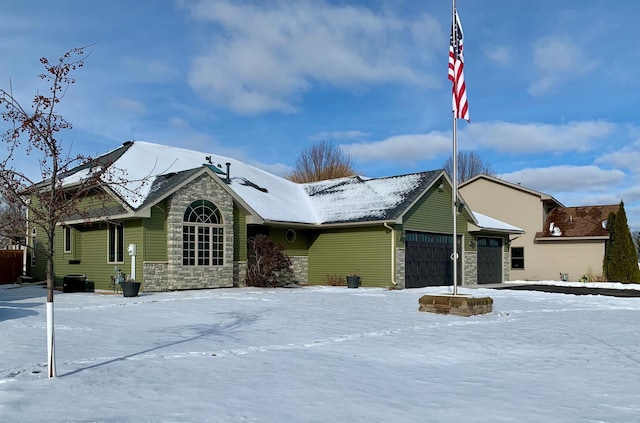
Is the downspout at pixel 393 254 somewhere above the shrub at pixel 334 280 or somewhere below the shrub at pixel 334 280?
above

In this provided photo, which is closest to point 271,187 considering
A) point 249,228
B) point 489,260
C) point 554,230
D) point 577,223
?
point 249,228

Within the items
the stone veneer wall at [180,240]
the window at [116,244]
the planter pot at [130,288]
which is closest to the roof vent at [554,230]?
the stone veneer wall at [180,240]

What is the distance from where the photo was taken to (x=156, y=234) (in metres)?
19.2

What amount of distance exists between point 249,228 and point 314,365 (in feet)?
50.0

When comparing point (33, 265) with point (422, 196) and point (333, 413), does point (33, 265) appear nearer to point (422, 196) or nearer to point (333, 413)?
point (422, 196)

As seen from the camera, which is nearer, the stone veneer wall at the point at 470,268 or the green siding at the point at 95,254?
the green siding at the point at 95,254

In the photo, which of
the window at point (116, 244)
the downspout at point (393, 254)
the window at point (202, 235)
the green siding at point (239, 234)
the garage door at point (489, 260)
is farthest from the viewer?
the garage door at point (489, 260)

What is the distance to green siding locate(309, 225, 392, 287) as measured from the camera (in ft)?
75.3

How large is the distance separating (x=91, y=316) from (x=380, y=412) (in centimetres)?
915

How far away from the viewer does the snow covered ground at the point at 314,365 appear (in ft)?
19.1

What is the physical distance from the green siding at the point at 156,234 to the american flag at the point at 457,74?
1029 centimetres

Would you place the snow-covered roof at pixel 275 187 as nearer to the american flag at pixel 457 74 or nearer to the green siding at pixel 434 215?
the green siding at pixel 434 215

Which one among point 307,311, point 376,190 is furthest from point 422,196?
point 307,311

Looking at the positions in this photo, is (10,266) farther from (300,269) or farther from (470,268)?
(470,268)
